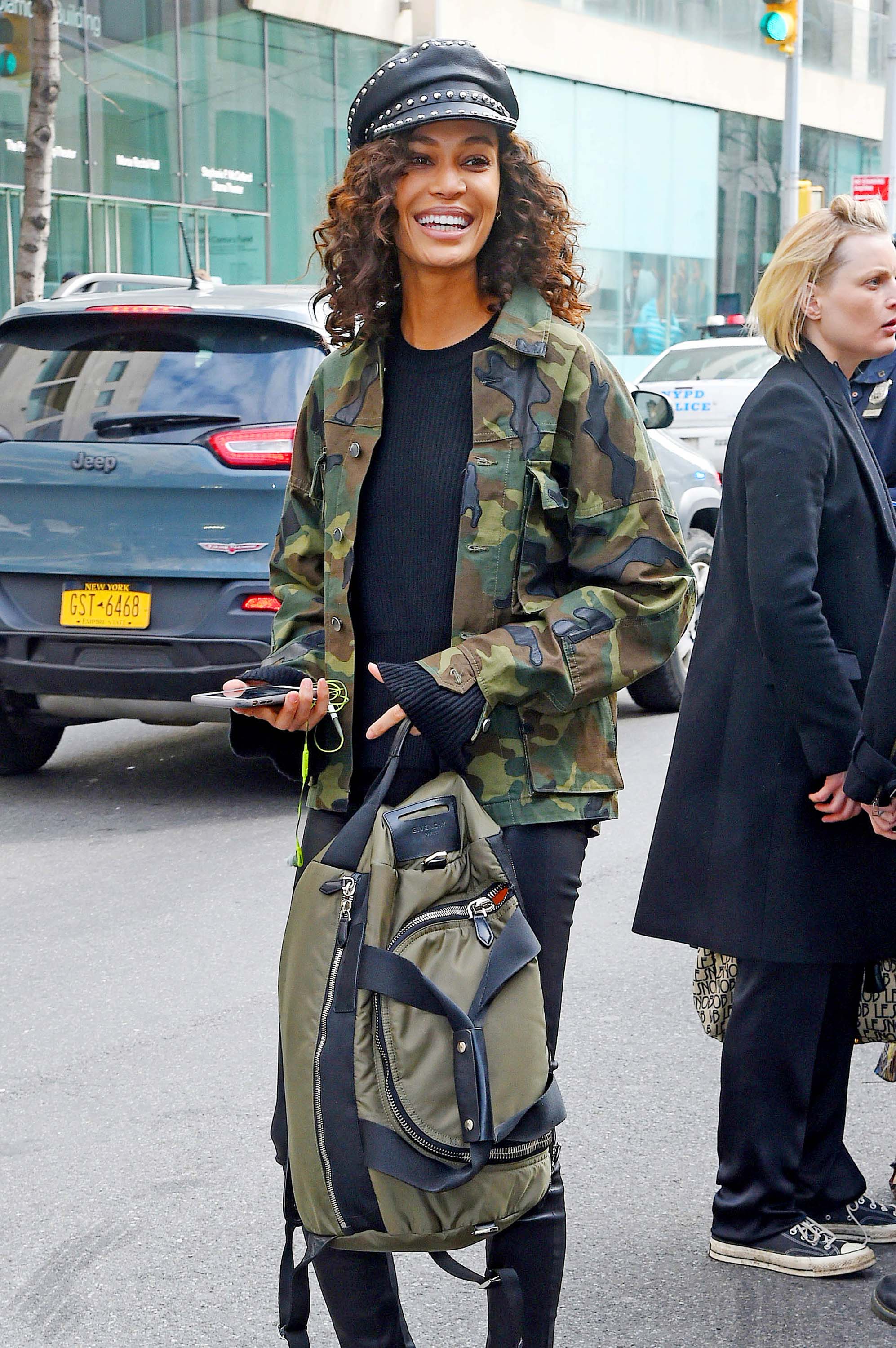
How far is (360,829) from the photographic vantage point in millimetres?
2312

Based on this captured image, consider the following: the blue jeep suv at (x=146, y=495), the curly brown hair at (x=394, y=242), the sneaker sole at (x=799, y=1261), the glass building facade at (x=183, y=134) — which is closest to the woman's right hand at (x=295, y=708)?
the curly brown hair at (x=394, y=242)

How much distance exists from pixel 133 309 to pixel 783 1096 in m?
4.57

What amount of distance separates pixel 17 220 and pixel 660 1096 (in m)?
16.6

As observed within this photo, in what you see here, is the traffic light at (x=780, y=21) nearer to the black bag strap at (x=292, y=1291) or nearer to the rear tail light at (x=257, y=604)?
the rear tail light at (x=257, y=604)

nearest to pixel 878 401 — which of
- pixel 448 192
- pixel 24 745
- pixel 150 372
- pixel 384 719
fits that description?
pixel 448 192

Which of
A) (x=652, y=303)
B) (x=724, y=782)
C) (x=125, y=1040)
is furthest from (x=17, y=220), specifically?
(x=724, y=782)

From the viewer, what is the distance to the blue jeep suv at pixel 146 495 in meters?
6.41

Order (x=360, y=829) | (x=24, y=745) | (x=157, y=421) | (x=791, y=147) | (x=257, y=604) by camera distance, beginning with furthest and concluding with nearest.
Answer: (x=791, y=147) → (x=24, y=745) → (x=157, y=421) → (x=257, y=604) → (x=360, y=829)

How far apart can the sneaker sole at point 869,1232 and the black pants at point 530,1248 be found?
0.96 metres

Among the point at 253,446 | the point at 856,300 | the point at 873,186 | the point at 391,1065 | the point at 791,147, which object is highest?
the point at 791,147

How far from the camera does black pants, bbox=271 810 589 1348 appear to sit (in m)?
2.37

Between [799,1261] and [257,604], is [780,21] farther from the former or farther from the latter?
[799,1261]

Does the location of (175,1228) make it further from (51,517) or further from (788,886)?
(51,517)

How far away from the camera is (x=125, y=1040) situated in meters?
4.44
